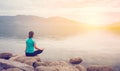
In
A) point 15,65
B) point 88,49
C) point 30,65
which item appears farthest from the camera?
point 88,49

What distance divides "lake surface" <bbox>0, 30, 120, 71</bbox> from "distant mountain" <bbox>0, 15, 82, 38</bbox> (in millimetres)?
499

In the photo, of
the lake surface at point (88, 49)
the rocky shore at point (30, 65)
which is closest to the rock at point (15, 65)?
the rocky shore at point (30, 65)

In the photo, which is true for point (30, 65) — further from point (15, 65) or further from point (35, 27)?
point (35, 27)

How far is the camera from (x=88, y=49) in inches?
521

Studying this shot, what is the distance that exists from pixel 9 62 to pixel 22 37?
6828mm

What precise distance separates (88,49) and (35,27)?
268cm

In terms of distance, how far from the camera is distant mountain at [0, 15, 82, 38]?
1374 centimetres

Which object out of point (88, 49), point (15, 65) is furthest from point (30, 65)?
point (88, 49)

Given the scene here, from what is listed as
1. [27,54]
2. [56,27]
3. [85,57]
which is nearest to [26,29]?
[56,27]

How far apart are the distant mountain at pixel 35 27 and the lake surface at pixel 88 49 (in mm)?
499

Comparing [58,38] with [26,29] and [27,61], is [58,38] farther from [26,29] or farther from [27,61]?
[27,61]

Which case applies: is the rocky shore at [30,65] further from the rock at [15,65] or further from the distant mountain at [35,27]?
the distant mountain at [35,27]

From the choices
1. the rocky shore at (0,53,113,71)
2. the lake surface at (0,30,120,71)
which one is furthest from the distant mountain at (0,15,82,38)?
the rocky shore at (0,53,113,71)

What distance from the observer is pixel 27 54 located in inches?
315
